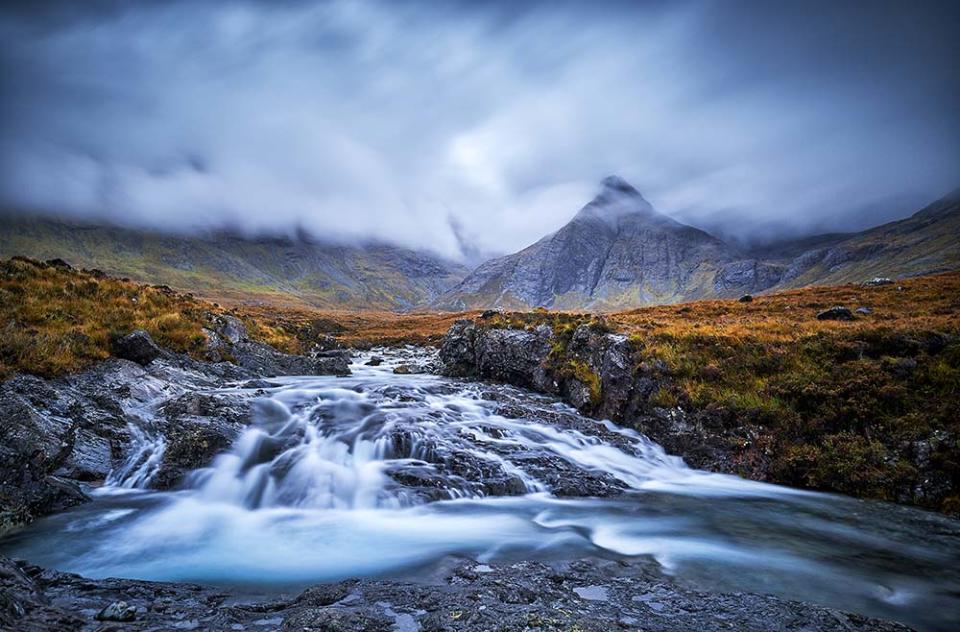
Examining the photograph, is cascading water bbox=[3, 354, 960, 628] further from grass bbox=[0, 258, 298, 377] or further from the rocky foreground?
grass bbox=[0, 258, 298, 377]

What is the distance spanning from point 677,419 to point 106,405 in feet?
55.7

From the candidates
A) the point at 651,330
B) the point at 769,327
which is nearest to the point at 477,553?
the point at 651,330

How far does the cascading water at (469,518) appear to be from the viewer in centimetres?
745

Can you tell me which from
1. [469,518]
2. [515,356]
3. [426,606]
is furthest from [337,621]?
[515,356]

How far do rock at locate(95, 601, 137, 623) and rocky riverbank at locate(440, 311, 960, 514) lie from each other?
13862 millimetres

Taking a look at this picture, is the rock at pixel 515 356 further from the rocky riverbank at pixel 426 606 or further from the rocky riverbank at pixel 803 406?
the rocky riverbank at pixel 426 606

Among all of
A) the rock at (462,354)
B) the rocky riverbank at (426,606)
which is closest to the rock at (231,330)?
the rock at (462,354)

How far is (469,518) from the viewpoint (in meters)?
10.1

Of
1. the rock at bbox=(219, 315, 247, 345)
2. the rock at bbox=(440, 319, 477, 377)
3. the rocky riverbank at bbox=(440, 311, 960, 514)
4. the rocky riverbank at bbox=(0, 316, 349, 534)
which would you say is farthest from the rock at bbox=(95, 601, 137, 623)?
the rock at bbox=(219, 315, 247, 345)

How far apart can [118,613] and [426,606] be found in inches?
134

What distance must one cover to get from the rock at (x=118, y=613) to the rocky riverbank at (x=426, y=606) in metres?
0.01

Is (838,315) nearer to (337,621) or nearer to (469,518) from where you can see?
(469,518)

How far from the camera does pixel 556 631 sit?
15.3ft

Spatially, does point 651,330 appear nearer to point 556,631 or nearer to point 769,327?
point 769,327
